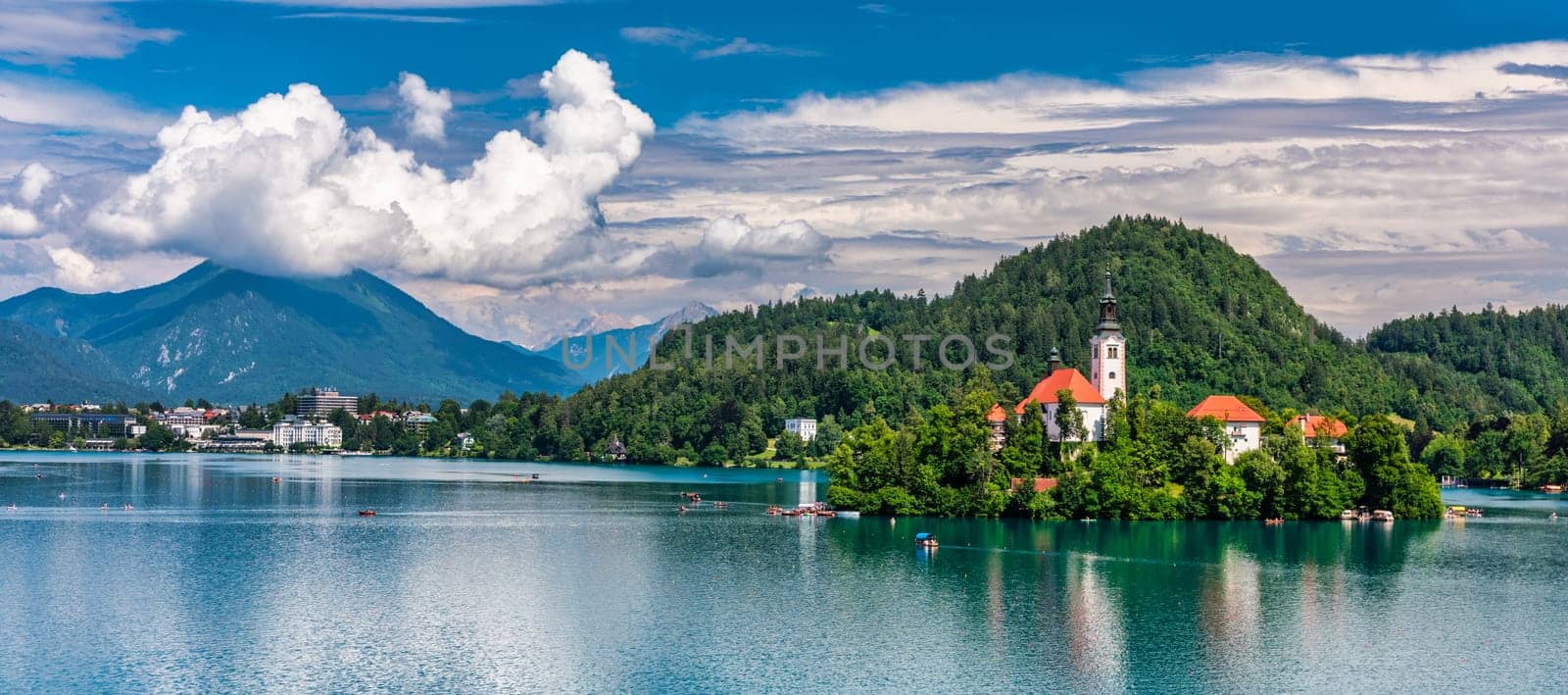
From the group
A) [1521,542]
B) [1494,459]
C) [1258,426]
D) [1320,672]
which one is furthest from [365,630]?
[1494,459]

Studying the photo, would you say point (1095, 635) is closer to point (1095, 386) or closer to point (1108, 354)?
point (1108, 354)

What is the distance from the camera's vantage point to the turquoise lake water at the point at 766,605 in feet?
180

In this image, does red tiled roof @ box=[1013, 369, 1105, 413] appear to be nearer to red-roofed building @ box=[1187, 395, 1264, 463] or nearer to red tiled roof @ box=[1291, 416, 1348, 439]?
red-roofed building @ box=[1187, 395, 1264, 463]

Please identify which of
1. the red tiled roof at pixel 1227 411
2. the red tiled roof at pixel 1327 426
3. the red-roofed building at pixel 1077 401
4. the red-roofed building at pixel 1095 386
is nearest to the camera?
the red-roofed building at pixel 1077 401

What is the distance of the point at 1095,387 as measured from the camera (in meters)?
132

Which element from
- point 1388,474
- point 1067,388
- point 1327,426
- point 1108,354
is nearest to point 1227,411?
point 1327,426

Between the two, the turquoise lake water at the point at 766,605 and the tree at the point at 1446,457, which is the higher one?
the tree at the point at 1446,457

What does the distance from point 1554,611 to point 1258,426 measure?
185 ft

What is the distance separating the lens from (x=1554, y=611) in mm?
70562

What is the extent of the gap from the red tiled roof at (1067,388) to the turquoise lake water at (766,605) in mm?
14941

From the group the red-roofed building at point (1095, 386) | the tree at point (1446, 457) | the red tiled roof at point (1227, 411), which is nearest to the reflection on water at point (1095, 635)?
the red-roofed building at point (1095, 386)

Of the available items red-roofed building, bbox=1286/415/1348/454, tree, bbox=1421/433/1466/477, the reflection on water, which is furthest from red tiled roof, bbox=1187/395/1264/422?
tree, bbox=1421/433/1466/477

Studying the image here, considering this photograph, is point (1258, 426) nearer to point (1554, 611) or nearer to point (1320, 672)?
point (1554, 611)

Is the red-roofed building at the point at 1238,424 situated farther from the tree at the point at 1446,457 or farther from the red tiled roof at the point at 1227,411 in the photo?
the tree at the point at 1446,457
